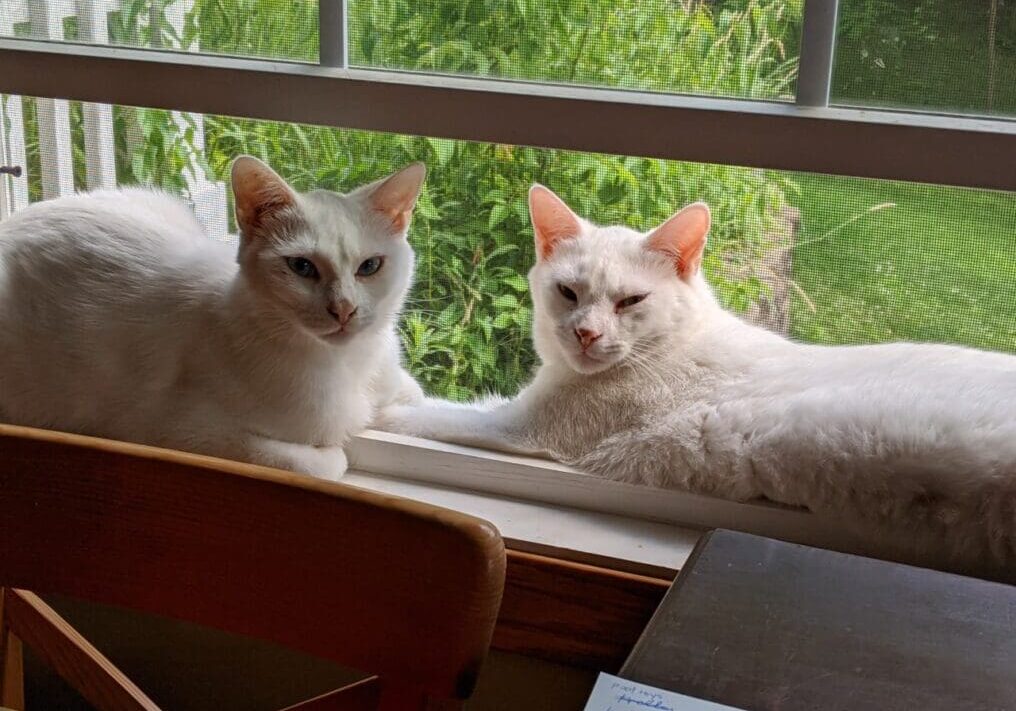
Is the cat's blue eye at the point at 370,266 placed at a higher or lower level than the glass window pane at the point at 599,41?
lower

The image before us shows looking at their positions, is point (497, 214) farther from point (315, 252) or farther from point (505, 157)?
point (315, 252)

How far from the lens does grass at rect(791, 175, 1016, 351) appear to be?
4.00 feet

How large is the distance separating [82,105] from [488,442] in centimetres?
78

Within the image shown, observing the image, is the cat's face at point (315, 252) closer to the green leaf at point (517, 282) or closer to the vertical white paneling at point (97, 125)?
the green leaf at point (517, 282)

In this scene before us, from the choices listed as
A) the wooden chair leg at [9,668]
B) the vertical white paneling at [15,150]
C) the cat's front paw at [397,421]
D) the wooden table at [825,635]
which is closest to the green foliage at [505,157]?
the cat's front paw at [397,421]

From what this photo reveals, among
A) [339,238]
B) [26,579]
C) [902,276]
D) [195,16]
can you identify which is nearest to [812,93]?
[902,276]

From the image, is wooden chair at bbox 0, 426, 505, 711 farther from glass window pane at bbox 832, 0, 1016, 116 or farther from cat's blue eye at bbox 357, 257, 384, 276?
glass window pane at bbox 832, 0, 1016, 116

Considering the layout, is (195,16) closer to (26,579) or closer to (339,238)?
(339,238)

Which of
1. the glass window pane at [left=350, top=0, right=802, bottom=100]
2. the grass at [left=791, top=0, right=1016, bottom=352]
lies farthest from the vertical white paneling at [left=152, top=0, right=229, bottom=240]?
the grass at [left=791, top=0, right=1016, bottom=352]

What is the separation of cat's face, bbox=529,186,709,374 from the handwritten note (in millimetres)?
608

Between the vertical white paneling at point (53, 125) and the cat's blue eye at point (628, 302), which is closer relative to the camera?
the cat's blue eye at point (628, 302)

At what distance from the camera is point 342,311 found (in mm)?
1225

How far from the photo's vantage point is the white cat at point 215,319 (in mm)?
1247

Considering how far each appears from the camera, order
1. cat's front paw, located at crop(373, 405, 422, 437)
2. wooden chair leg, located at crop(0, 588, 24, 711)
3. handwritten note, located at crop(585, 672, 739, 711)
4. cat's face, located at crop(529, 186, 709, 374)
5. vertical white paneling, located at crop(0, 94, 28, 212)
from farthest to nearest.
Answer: vertical white paneling, located at crop(0, 94, 28, 212) < cat's front paw, located at crop(373, 405, 422, 437) < cat's face, located at crop(529, 186, 709, 374) < wooden chair leg, located at crop(0, 588, 24, 711) < handwritten note, located at crop(585, 672, 739, 711)
